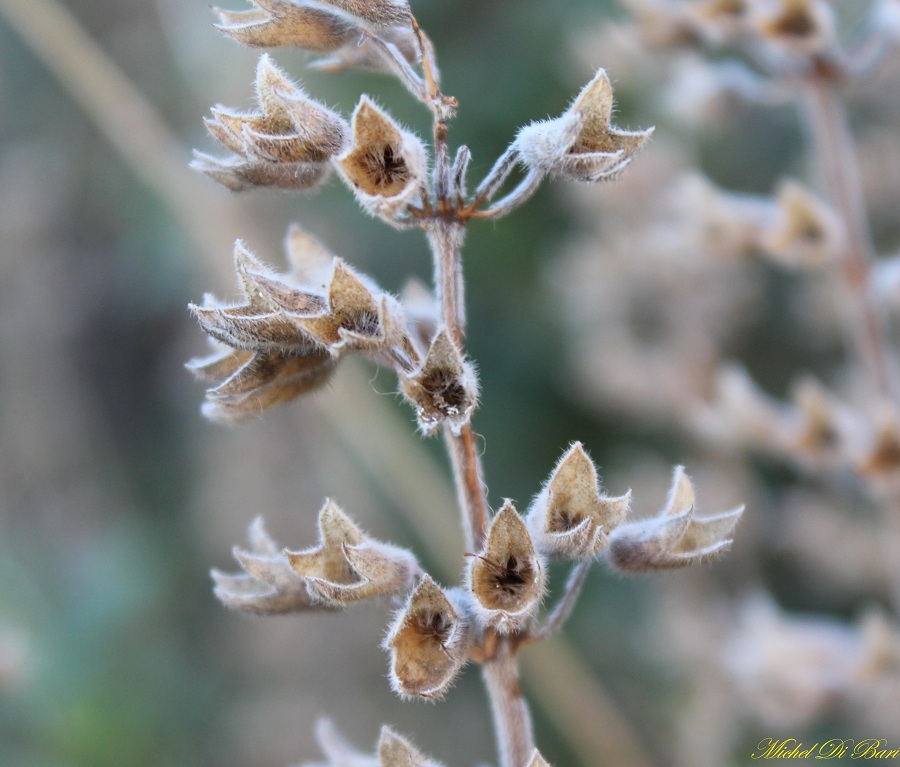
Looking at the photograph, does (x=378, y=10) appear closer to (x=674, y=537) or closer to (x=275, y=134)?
(x=275, y=134)

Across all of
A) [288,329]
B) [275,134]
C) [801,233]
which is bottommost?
[801,233]

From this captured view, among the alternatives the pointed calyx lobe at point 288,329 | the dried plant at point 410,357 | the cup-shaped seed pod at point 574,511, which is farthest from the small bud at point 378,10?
the cup-shaped seed pod at point 574,511

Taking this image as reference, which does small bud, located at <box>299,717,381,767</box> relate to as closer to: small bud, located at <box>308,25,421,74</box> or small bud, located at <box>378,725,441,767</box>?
→ small bud, located at <box>378,725,441,767</box>

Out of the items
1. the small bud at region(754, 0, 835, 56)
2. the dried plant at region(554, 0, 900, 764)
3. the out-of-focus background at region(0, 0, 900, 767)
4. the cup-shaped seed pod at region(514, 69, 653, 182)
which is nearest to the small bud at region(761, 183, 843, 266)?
the dried plant at region(554, 0, 900, 764)

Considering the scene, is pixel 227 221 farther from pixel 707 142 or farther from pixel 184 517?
pixel 707 142

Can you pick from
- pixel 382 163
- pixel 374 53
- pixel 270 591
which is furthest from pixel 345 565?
pixel 374 53

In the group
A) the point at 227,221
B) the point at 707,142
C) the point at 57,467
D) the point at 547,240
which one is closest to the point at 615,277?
the point at 547,240
